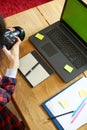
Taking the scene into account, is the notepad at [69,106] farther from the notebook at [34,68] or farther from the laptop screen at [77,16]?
the laptop screen at [77,16]

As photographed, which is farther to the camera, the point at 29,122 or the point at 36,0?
the point at 36,0

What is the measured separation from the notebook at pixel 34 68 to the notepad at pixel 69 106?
12 centimetres

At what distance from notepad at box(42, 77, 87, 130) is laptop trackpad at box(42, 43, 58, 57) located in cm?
22

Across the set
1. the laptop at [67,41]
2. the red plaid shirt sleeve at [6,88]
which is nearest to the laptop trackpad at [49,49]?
the laptop at [67,41]

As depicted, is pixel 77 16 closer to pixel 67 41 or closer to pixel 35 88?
pixel 67 41

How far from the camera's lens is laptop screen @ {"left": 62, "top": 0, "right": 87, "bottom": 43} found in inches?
51.9

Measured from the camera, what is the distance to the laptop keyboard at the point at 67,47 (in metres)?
1.33

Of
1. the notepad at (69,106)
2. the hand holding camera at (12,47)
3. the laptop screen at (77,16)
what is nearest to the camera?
the notepad at (69,106)

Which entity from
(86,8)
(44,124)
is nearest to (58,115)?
(44,124)

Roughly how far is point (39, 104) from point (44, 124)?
0.10 m

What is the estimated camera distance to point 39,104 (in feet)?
3.84

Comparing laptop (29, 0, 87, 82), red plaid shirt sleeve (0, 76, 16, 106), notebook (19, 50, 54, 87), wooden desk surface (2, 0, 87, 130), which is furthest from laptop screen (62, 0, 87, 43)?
red plaid shirt sleeve (0, 76, 16, 106)

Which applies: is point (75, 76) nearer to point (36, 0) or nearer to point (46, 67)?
point (46, 67)

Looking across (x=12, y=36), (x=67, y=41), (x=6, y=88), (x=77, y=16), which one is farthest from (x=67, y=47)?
(x=6, y=88)
